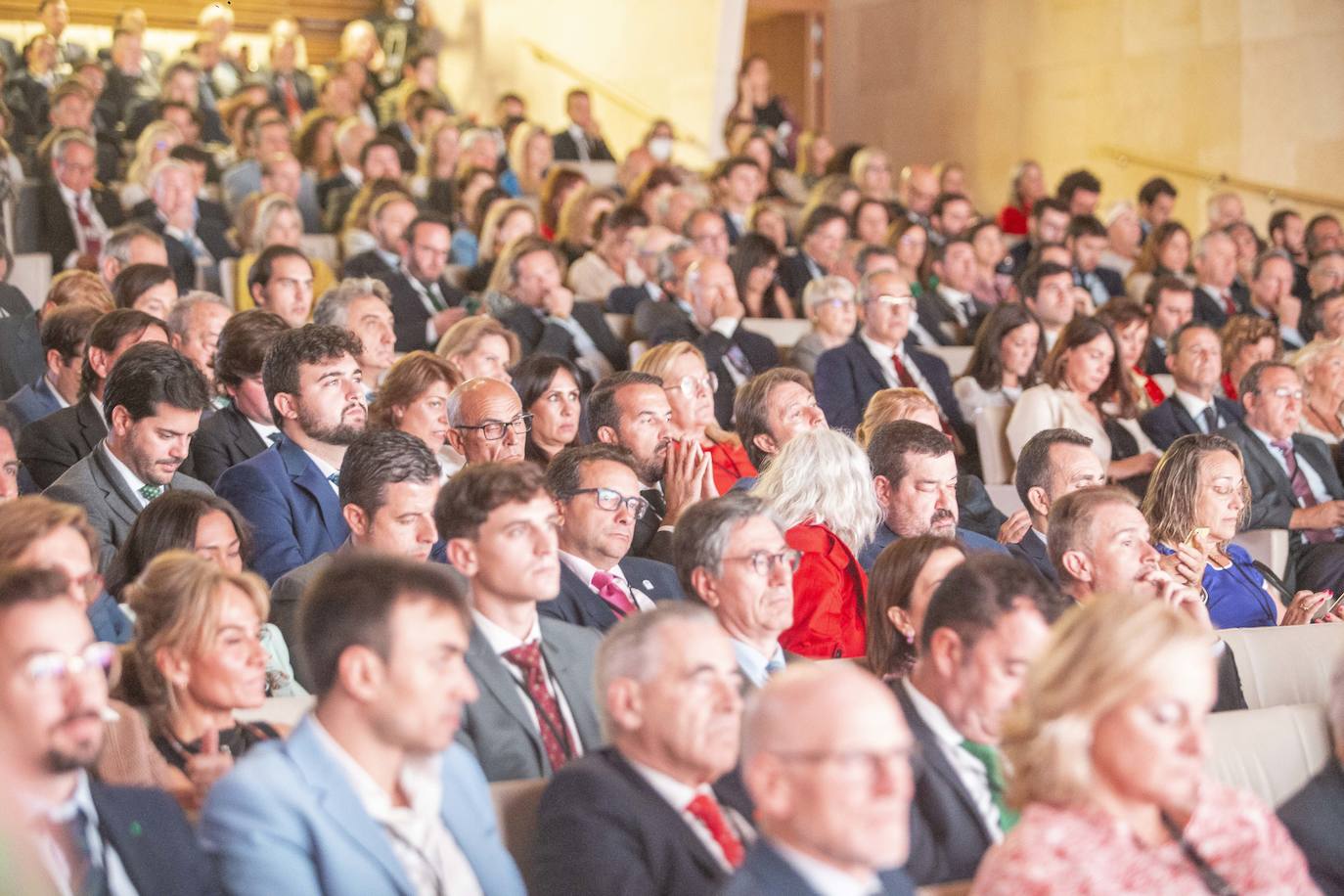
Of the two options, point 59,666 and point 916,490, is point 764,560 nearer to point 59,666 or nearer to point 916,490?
point 916,490

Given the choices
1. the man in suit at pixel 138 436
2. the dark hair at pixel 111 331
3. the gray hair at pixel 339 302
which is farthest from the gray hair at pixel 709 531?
the gray hair at pixel 339 302

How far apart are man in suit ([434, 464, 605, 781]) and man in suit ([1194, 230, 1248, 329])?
5.75 metres

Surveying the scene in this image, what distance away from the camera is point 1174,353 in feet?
19.7

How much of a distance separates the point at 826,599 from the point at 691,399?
4.40 ft

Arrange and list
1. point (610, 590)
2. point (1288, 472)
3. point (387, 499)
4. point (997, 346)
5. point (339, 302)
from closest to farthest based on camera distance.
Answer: point (387, 499)
point (610, 590)
point (339, 302)
point (1288, 472)
point (997, 346)

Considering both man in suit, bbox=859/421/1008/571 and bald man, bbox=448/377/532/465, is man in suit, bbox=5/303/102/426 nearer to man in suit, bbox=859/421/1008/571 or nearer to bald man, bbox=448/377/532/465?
bald man, bbox=448/377/532/465

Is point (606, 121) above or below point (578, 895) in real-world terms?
above

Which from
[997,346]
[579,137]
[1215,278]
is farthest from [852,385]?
[579,137]

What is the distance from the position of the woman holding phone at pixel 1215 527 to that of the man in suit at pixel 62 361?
2967 mm

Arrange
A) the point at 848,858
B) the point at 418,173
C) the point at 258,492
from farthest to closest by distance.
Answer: the point at 418,173 → the point at 258,492 → the point at 848,858

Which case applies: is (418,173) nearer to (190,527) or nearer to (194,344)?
(194,344)

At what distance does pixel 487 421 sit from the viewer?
13.6 ft

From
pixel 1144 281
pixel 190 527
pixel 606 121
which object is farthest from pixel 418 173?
pixel 190 527

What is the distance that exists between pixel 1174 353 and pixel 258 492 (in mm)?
3587
